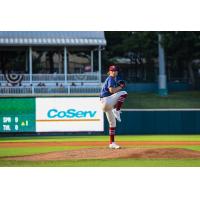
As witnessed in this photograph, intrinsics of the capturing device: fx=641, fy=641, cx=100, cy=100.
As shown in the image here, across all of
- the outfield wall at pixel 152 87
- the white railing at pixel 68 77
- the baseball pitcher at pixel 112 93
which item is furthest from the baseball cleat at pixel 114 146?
the white railing at pixel 68 77

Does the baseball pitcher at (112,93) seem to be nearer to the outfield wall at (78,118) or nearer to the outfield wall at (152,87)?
the outfield wall at (152,87)

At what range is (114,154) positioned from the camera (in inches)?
430

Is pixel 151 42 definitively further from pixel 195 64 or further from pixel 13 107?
pixel 13 107

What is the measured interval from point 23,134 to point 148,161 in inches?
237

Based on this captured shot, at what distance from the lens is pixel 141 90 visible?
41.8ft

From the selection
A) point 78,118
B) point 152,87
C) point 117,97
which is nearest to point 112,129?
point 117,97

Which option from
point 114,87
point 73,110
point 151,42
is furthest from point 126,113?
point 114,87

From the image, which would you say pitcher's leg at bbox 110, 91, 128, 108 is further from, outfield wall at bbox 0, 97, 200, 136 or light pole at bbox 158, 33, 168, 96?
outfield wall at bbox 0, 97, 200, 136

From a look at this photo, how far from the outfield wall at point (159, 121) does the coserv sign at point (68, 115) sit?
27.5 inches

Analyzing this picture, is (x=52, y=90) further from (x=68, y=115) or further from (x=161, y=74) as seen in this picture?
(x=161, y=74)

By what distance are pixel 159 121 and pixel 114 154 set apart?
4725mm

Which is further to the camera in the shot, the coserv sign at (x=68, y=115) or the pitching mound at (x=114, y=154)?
the coserv sign at (x=68, y=115)

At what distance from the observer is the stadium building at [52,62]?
44.2ft

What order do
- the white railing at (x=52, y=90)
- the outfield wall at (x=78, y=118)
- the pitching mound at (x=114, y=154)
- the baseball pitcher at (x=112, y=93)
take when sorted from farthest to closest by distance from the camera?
the outfield wall at (x=78, y=118)
the white railing at (x=52, y=90)
the baseball pitcher at (x=112, y=93)
the pitching mound at (x=114, y=154)
